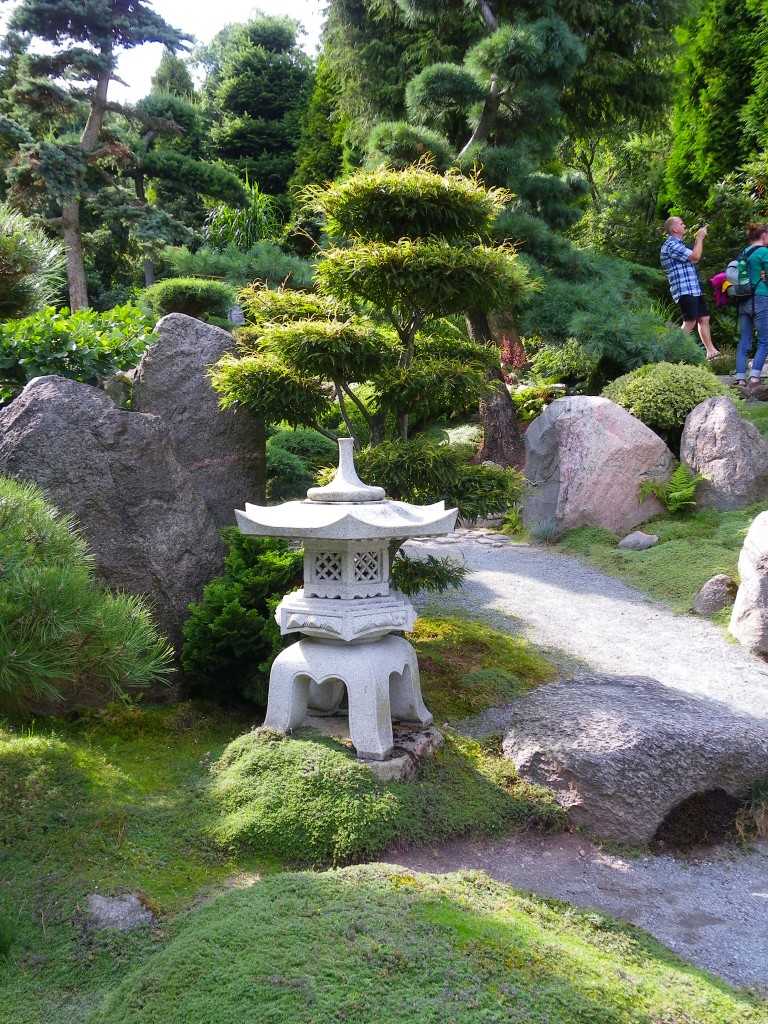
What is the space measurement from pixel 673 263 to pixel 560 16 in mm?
3235

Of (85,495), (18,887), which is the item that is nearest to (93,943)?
(18,887)

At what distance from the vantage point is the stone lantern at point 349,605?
3.29 meters

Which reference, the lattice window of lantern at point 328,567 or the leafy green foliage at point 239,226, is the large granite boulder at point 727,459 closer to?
the lattice window of lantern at point 328,567

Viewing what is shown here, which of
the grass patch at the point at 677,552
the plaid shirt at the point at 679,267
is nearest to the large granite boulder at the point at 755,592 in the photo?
the grass patch at the point at 677,552

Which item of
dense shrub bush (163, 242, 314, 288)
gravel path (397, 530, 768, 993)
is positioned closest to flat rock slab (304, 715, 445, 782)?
gravel path (397, 530, 768, 993)

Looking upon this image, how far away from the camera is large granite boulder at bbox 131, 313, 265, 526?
479 centimetres

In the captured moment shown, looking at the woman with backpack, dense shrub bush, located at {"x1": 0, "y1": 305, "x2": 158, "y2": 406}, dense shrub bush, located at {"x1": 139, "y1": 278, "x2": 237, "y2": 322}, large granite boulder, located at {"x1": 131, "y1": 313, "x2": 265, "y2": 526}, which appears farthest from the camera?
dense shrub bush, located at {"x1": 139, "y1": 278, "x2": 237, "y2": 322}

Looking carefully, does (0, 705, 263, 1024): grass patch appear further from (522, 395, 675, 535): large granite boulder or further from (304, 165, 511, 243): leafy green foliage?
(522, 395, 675, 535): large granite boulder

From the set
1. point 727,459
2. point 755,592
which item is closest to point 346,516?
point 755,592

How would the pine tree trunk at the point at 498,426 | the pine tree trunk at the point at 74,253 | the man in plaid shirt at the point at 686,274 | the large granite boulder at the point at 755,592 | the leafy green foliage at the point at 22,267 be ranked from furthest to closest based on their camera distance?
1. the pine tree trunk at the point at 74,253
2. the pine tree trunk at the point at 498,426
3. the man in plaid shirt at the point at 686,274
4. the leafy green foliage at the point at 22,267
5. the large granite boulder at the point at 755,592

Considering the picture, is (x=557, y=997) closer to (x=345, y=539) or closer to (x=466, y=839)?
(x=466, y=839)

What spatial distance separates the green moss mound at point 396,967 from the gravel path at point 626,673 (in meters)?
0.26

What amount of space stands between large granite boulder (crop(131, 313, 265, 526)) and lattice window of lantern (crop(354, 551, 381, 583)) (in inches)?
59.9

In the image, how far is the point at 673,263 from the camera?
889 centimetres
